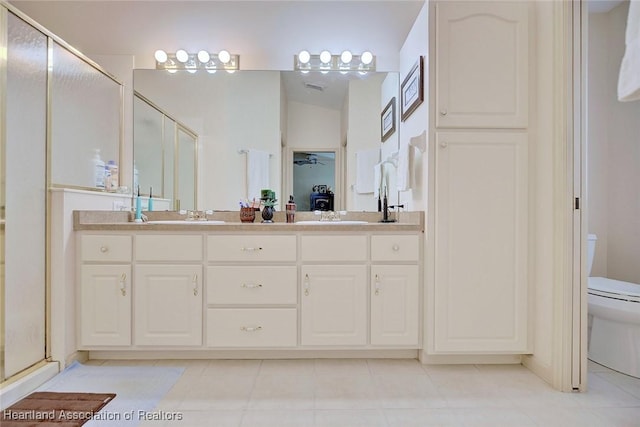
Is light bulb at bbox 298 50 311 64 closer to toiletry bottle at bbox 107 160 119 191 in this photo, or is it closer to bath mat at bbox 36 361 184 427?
toiletry bottle at bbox 107 160 119 191

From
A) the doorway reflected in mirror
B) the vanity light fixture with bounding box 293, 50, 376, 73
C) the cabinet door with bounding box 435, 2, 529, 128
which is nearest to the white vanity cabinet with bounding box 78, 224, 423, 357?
the doorway reflected in mirror

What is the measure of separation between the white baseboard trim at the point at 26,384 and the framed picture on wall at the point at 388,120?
7.76ft

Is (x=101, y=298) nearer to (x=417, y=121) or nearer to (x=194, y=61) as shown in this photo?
(x=194, y=61)

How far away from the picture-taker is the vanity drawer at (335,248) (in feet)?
6.57

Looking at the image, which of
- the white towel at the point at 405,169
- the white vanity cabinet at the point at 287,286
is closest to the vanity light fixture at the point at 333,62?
the white towel at the point at 405,169

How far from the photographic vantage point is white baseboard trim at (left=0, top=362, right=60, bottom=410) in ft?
5.18

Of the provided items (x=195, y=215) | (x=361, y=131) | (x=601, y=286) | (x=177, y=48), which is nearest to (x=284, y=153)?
(x=361, y=131)

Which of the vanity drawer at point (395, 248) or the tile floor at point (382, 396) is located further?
the vanity drawer at point (395, 248)

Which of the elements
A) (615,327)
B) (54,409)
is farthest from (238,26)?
(615,327)

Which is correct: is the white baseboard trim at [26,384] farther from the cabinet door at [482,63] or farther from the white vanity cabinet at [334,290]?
the cabinet door at [482,63]

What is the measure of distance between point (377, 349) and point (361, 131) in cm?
146

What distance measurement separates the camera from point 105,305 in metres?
1.97

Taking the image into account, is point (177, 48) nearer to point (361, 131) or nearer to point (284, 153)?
point (284, 153)

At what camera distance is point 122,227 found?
77.9 inches
